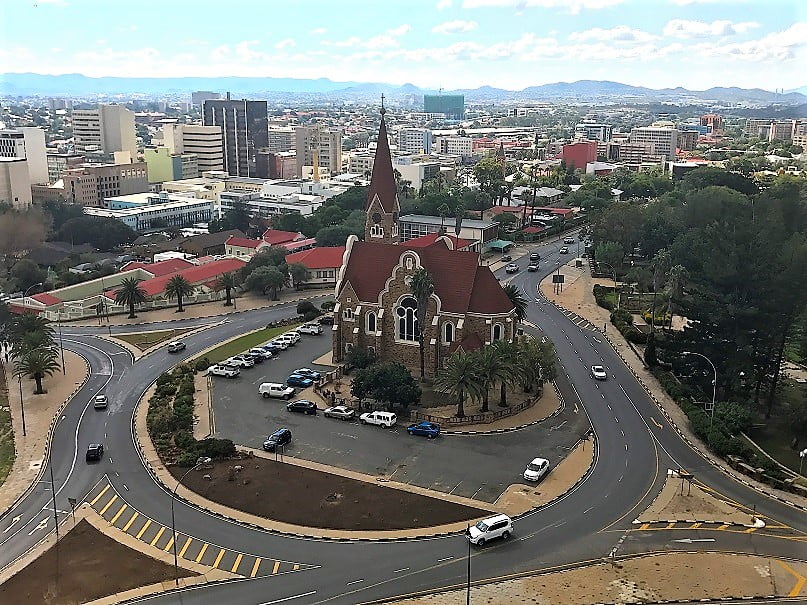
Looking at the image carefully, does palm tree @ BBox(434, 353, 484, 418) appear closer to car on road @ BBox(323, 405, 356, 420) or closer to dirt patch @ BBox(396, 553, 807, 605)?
car on road @ BBox(323, 405, 356, 420)

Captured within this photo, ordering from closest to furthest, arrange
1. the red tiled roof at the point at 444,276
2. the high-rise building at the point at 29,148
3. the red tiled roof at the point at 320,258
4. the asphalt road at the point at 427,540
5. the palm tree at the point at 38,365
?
the asphalt road at the point at 427,540, the palm tree at the point at 38,365, the red tiled roof at the point at 444,276, the red tiled roof at the point at 320,258, the high-rise building at the point at 29,148

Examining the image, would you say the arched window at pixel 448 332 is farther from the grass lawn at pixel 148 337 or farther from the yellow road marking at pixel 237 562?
the grass lawn at pixel 148 337

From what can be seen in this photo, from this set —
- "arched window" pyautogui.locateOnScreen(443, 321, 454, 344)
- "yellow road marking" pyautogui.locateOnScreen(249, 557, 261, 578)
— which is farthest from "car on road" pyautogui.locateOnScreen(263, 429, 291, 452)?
"arched window" pyautogui.locateOnScreen(443, 321, 454, 344)

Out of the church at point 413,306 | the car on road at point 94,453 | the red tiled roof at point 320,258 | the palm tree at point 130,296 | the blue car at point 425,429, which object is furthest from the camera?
the red tiled roof at point 320,258

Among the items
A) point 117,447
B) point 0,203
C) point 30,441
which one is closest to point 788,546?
point 117,447

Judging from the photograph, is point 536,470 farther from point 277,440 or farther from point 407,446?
point 277,440

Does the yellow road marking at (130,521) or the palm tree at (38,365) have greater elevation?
the palm tree at (38,365)

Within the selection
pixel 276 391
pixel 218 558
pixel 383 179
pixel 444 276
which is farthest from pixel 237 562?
pixel 383 179

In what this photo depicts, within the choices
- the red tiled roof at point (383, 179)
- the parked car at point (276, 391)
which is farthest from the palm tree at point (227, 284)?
the parked car at point (276, 391)
